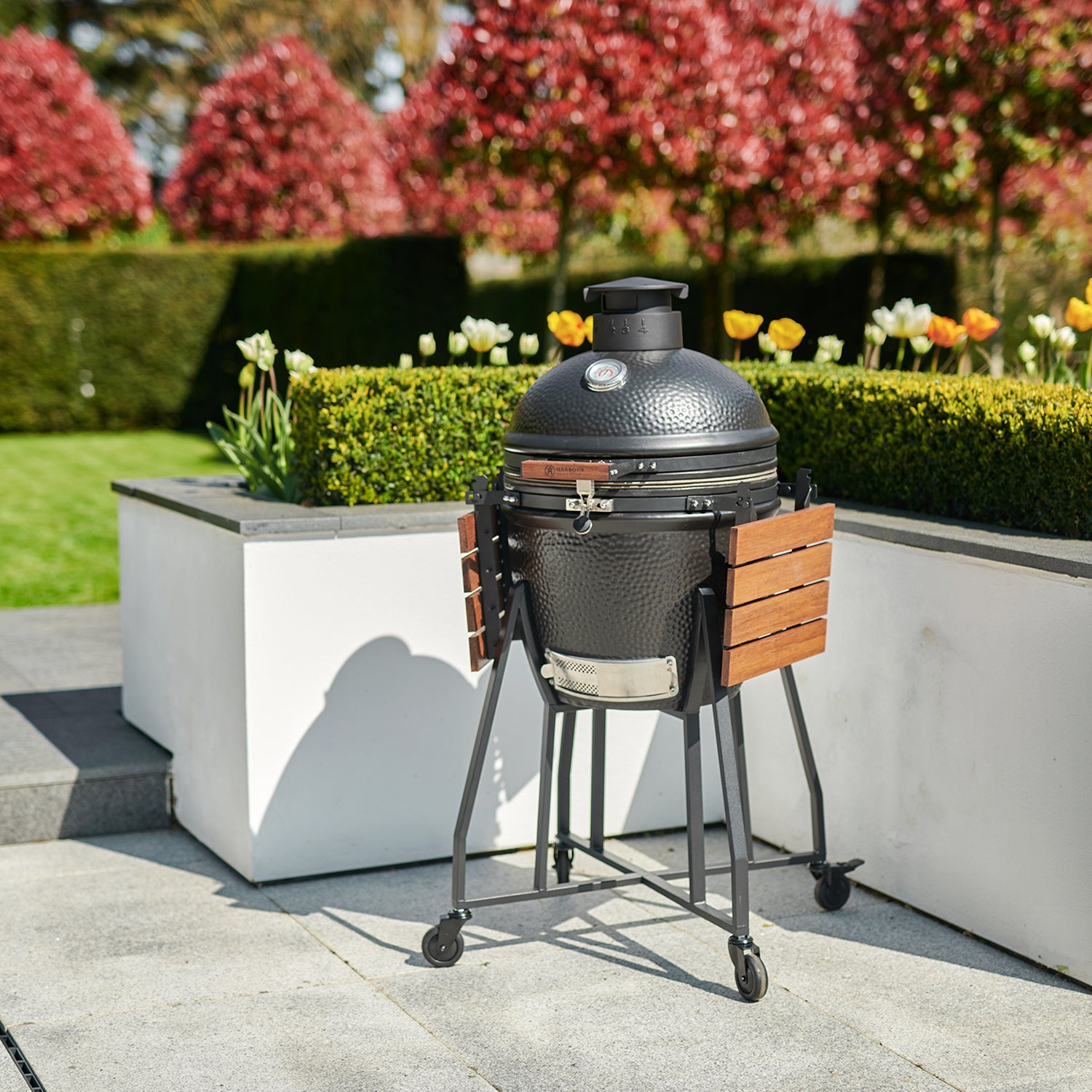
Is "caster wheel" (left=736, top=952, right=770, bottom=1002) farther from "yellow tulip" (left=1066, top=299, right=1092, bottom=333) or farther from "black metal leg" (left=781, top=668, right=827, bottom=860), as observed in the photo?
"yellow tulip" (left=1066, top=299, right=1092, bottom=333)

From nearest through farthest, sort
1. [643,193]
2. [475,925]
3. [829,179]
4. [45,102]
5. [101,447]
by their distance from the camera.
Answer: [475,925] → [829,179] → [101,447] → [643,193] → [45,102]

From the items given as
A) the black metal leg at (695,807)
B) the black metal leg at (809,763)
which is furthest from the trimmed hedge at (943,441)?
the black metal leg at (695,807)

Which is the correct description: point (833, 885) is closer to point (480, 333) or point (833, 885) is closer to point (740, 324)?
point (740, 324)

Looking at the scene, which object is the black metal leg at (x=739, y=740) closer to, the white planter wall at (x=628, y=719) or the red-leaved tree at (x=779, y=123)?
the white planter wall at (x=628, y=719)

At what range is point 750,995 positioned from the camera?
3.06 meters

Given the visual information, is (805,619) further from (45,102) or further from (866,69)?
(45,102)

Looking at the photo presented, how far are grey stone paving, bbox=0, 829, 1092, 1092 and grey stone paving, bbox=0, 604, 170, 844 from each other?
220 mm

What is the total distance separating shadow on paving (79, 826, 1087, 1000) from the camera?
3324 millimetres

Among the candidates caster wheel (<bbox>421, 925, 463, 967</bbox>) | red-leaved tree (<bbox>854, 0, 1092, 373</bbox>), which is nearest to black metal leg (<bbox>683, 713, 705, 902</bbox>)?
caster wheel (<bbox>421, 925, 463, 967</bbox>)

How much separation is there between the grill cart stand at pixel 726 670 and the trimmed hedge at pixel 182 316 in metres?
10.6

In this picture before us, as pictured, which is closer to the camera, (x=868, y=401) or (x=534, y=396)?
(x=534, y=396)

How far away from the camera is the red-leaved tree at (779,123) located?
35.0ft

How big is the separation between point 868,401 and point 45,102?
15.6 metres

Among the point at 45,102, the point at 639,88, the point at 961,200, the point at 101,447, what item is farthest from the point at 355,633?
the point at 45,102
